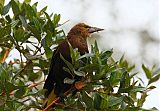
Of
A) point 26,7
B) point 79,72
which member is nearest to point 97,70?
point 79,72

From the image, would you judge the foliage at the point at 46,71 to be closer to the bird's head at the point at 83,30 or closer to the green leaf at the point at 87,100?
the green leaf at the point at 87,100

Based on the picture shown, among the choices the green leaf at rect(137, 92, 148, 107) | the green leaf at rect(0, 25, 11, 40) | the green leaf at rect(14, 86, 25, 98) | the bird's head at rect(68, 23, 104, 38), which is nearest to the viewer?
the green leaf at rect(14, 86, 25, 98)

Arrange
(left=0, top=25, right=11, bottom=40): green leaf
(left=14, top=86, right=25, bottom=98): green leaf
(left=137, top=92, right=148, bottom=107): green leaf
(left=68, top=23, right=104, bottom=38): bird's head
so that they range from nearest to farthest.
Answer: (left=14, top=86, right=25, bottom=98): green leaf → (left=0, top=25, right=11, bottom=40): green leaf → (left=137, top=92, right=148, bottom=107): green leaf → (left=68, top=23, right=104, bottom=38): bird's head

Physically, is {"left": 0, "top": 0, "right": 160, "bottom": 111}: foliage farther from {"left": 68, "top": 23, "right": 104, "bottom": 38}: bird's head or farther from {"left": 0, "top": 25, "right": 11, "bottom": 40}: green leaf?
{"left": 68, "top": 23, "right": 104, "bottom": 38}: bird's head

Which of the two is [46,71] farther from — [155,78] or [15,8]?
[155,78]

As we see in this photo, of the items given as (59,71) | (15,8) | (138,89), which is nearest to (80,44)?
(59,71)

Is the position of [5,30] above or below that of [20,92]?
above

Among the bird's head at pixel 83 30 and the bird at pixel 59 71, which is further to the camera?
the bird's head at pixel 83 30

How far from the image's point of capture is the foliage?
1499 millimetres

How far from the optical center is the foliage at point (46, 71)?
1499 mm

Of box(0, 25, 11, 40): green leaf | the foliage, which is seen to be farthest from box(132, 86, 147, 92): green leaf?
box(0, 25, 11, 40): green leaf

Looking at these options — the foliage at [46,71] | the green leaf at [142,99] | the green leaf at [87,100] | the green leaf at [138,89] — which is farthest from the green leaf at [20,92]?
the green leaf at [142,99]

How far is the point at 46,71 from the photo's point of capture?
1.86 m

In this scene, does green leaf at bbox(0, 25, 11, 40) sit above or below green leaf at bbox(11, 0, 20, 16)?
below
